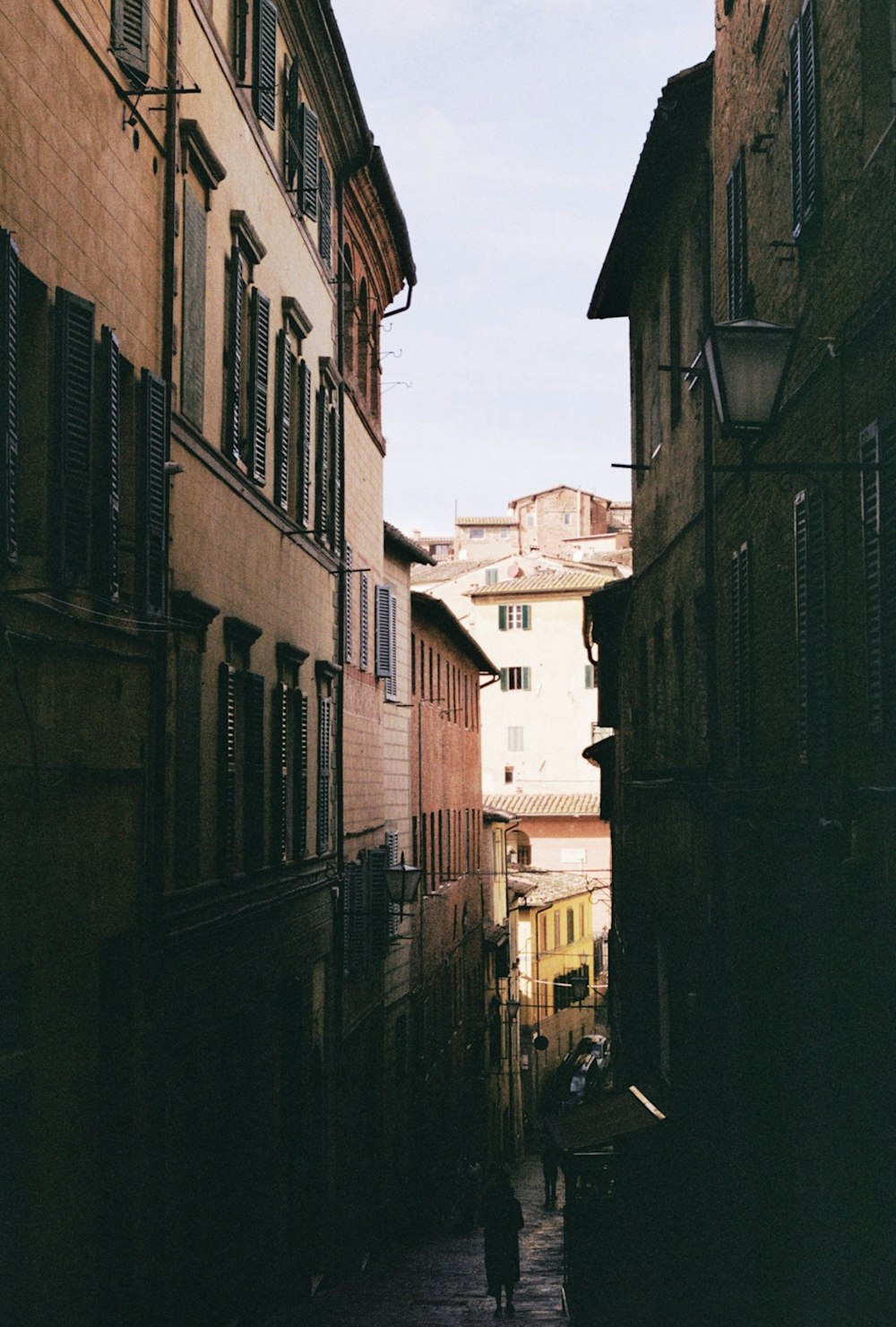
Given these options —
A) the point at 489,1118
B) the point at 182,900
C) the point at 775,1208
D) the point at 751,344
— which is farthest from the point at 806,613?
the point at 489,1118

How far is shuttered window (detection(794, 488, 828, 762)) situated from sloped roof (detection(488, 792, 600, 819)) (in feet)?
188

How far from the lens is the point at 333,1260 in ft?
70.2

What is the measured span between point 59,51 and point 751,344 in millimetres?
4577

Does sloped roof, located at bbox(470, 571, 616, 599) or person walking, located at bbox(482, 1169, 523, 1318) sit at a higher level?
sloped roof, located at bbox(470, 571, 616, 599)

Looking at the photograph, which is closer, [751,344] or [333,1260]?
[751,344]

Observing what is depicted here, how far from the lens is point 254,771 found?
1694 cm

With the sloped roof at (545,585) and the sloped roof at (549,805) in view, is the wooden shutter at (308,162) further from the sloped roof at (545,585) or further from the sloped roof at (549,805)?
the sloped roof at (545,585)

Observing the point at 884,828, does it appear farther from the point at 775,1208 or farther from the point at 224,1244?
the point at 224,1244

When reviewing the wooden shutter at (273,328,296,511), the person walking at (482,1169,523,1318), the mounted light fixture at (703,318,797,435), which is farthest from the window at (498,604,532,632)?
the mounted light fixture at (703,318,797,435)

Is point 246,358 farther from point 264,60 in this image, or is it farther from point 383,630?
point 383,630

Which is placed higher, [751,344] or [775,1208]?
[751,344]

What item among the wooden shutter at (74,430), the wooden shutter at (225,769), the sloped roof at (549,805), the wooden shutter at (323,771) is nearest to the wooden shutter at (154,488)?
the wooden shutter at (74,430)

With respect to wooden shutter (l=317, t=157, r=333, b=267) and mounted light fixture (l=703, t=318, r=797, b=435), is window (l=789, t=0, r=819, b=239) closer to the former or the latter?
mounted light fixture (l=703, t=318, r=797, b=435)

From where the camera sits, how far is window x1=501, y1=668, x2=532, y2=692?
76625 mm
